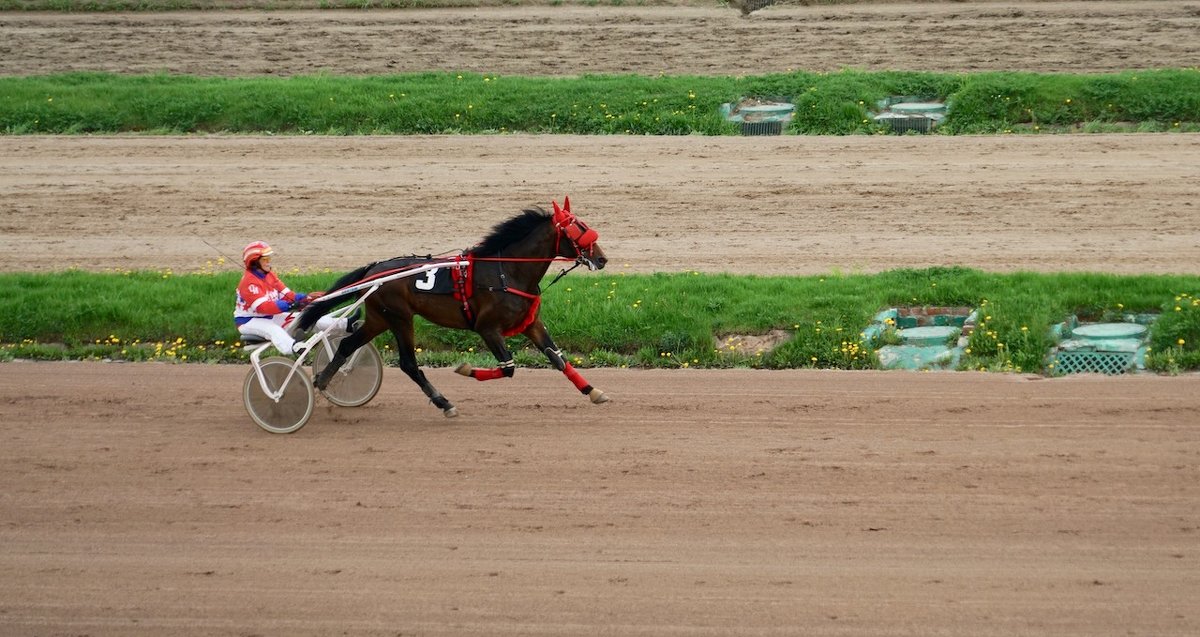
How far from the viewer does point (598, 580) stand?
695 cm

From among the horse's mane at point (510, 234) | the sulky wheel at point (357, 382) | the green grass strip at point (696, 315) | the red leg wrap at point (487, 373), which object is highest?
the horse's mane at point (510, 234)

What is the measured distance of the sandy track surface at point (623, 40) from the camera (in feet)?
63.1

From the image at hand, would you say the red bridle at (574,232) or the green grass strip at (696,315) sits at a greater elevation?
the red bridle at (574,232)

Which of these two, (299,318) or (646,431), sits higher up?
(299,318)

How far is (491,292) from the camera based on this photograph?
9.51 metres

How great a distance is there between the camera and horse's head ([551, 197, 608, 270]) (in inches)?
366

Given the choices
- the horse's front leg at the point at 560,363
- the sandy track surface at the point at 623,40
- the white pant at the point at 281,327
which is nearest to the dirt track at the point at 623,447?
the horse's front leg at the point at 560,363

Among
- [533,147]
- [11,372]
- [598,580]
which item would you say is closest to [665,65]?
[533,147]

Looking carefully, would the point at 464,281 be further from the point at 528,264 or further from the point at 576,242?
the point at 576,242

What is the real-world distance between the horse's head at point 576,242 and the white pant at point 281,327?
1.69 metres

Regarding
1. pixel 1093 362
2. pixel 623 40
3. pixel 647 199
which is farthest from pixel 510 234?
pixel 623 40

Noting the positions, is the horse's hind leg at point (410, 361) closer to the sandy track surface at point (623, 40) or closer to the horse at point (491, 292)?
the horse at point (491, 292)

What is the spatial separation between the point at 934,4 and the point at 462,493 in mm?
15449

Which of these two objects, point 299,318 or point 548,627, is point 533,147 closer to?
point 299,318
